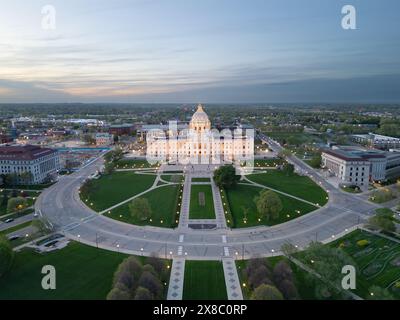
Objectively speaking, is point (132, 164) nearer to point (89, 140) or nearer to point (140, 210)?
point (140, 210)

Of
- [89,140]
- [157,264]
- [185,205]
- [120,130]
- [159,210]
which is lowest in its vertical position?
[159,210]

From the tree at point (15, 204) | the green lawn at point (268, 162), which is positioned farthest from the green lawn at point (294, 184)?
the tree at point (15, 204)

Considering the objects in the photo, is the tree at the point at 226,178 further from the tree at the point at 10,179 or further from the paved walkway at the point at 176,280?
the tree at the point at 10,179

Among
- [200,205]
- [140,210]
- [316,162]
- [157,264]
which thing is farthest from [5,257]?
[316,162]

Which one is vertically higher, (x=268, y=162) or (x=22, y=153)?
(x=22, y=153)

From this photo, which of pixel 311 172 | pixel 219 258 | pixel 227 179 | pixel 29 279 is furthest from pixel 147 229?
pixel 311 172

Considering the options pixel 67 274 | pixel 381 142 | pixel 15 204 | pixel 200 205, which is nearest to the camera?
pixel 67 274

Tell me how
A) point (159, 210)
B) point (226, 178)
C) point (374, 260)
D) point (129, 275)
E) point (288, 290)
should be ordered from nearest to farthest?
point (288, 290) → point (129, 275) → point (374, 260) → point (159, 210) → point (226, 178)
